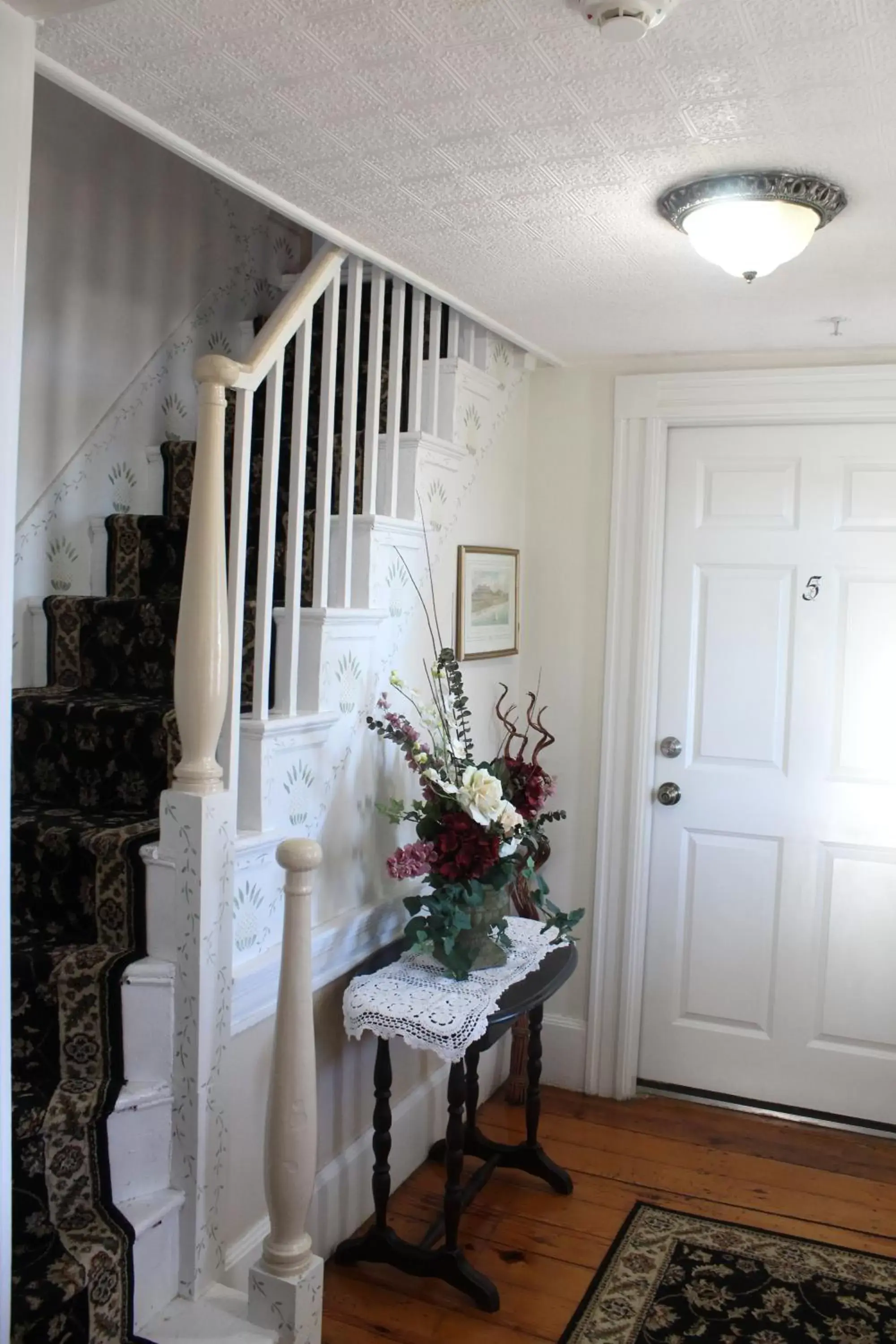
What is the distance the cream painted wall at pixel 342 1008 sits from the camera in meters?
2.06

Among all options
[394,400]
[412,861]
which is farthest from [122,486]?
[412,861]

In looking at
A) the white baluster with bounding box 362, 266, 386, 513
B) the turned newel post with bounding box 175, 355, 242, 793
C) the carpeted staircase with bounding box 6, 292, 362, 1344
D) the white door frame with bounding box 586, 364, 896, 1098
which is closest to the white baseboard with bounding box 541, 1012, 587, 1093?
the white door frame with bounding box 586, 364, 896, 1098

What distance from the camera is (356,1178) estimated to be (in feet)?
8.17

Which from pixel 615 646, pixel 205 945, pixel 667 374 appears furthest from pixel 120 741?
pixel 667 374

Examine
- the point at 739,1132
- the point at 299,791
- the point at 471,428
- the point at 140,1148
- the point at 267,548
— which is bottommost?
A: the point at 739,1132

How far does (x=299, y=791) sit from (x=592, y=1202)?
1.36m

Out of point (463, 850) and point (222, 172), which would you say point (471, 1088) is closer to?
point (463, 850)

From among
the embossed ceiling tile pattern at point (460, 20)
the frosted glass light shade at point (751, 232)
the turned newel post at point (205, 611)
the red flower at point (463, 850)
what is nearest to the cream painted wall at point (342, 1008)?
the red flower at point (463, 850)

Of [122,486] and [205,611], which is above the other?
[122,486]

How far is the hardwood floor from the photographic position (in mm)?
2260

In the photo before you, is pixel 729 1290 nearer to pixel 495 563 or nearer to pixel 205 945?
pixel 205 945

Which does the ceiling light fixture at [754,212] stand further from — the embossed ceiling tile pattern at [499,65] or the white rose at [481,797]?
the white rose at [481,797]

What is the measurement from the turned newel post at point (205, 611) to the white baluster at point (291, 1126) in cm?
21

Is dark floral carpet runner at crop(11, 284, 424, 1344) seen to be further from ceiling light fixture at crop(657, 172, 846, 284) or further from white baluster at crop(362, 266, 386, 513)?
ceiling light fixture at crop(657, 172, 846, 284)
